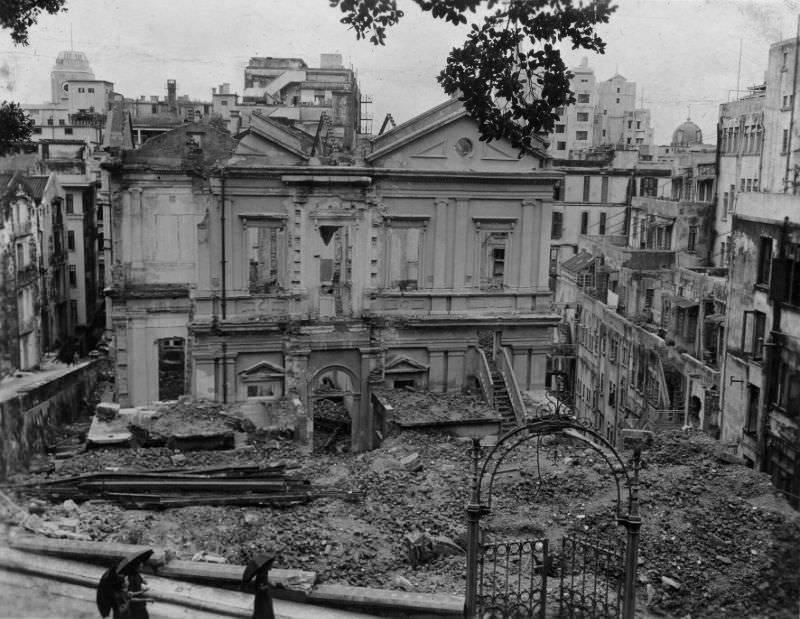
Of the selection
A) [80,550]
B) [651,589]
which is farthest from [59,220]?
[651,589]

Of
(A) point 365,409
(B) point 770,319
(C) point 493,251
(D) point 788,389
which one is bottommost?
(A) point 365,409

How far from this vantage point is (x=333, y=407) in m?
32.4

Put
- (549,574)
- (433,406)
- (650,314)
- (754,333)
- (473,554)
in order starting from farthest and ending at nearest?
(650,314)
(433,406)
(754,333)
(549,574)
(473,554)

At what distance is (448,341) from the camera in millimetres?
26141

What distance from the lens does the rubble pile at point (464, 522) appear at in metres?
13.2

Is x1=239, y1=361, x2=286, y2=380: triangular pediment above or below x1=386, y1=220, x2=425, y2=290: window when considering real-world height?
below

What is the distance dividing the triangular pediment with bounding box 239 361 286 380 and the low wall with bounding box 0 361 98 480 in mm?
4702

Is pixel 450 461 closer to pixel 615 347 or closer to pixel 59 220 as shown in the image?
pixel 615 347

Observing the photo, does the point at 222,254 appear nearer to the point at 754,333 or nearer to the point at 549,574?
the point at 754,333

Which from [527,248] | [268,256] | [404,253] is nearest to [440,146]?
[404,253]

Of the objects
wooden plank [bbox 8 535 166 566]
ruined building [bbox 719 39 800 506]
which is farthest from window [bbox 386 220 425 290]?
wooden plank [bbox 8 535 166 566]

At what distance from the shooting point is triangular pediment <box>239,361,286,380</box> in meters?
25.5

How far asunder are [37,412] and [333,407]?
12401 mm

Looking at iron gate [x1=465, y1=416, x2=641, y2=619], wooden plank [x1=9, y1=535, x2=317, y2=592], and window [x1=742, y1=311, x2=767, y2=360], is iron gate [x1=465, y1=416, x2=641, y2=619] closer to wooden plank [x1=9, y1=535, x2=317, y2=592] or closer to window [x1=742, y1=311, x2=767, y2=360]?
wooden plank [x1=9, y1=535, x2=317, y2=592]
